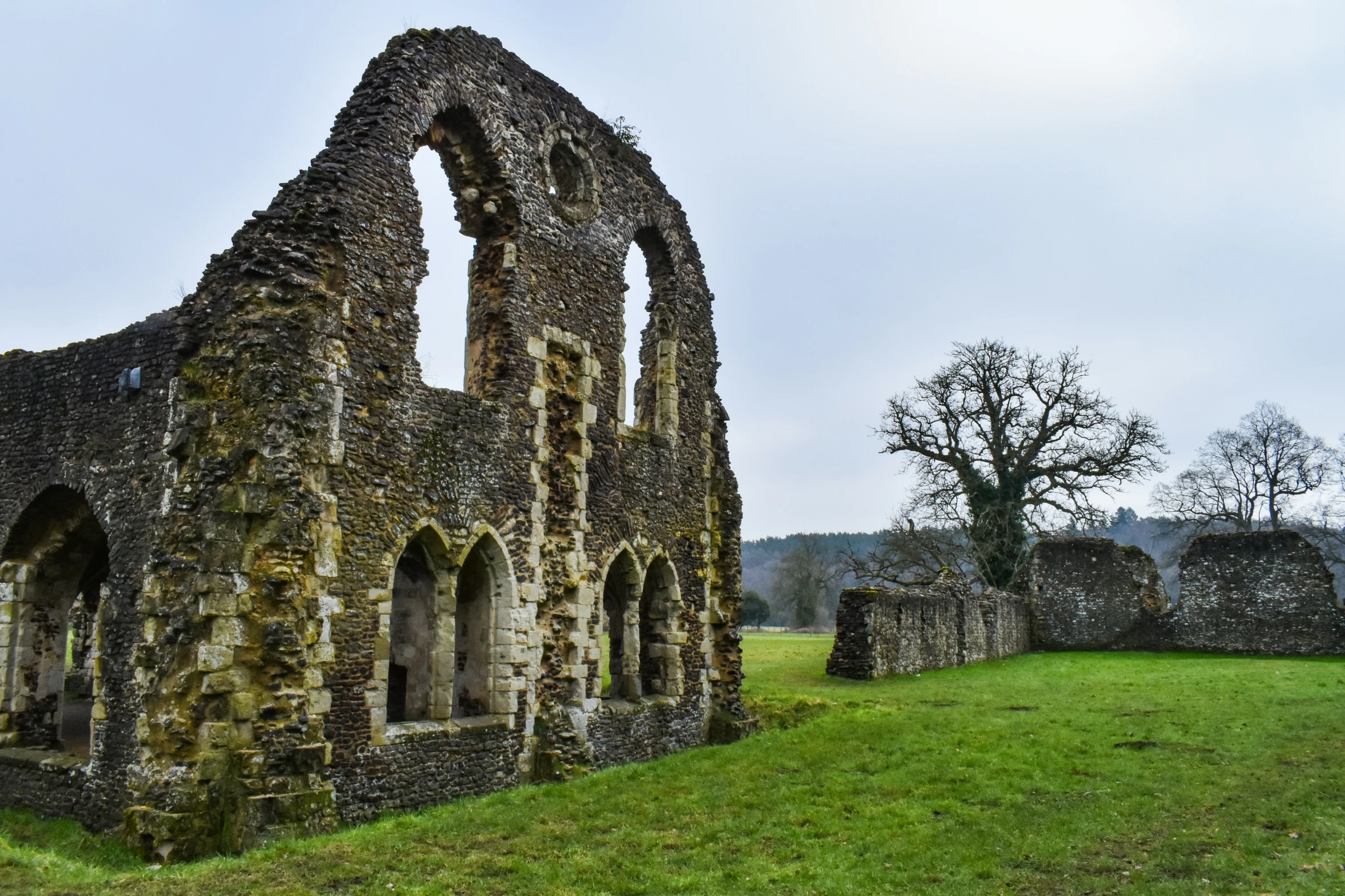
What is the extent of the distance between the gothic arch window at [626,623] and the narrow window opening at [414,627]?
3504 millimetres

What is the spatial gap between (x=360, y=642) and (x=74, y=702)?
11.8 metres

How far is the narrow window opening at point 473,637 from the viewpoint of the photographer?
39.6 ft

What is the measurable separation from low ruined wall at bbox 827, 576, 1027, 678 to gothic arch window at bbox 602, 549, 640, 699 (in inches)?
341

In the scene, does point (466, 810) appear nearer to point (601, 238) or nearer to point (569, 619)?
point (569, 619)

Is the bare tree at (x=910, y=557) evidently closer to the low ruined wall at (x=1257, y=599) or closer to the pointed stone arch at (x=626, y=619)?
the low ruined wall at (x=1257, y=599)

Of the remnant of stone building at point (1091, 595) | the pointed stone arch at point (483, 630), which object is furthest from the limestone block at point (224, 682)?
the remnant of stone building at point (1091, 595)

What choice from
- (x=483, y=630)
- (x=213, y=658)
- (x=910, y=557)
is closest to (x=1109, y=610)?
(x=910, y=557)

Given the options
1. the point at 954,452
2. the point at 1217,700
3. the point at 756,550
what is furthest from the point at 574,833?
the point at 756,550

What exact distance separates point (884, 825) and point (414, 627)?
5880mm

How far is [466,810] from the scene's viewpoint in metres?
10.3

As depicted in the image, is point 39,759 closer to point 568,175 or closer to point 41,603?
point 41,603

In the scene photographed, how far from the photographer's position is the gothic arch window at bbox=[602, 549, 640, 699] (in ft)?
48.6

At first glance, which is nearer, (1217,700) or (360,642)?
(360,642)

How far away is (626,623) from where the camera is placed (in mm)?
14891
